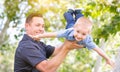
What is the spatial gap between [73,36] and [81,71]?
33110 millimetres

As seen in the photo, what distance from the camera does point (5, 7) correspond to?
19297 mm

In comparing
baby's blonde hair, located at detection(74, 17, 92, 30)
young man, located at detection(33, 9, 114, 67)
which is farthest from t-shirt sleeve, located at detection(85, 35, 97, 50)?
baby's blonde hair, located at detection(74, 17, 92, 30)

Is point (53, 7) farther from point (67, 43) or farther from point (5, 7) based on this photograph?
point (67, 43)

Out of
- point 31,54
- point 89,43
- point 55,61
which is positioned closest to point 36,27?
point 31,54

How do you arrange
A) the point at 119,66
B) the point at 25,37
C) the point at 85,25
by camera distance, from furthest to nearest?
the point at 25,37 → the point at 85,25 → the point at 119,66

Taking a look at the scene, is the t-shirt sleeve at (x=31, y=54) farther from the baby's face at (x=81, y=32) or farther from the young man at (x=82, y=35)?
the baby's face at (x=81, y=32)

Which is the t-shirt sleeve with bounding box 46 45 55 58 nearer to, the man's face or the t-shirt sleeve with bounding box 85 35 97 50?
the man's face

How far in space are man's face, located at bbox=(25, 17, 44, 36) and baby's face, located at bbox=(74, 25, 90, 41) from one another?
0.52 m

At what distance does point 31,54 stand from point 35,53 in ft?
0.20

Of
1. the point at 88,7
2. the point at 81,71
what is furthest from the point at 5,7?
the point at 81,71

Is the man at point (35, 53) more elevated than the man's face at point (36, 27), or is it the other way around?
the man's face at point (36, 27)

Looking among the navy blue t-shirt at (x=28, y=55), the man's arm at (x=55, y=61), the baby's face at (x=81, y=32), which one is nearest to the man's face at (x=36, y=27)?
the navy blue t-shirt at (x=28, y=55)

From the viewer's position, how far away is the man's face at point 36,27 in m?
4.71

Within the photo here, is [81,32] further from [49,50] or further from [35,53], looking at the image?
[49,50]
